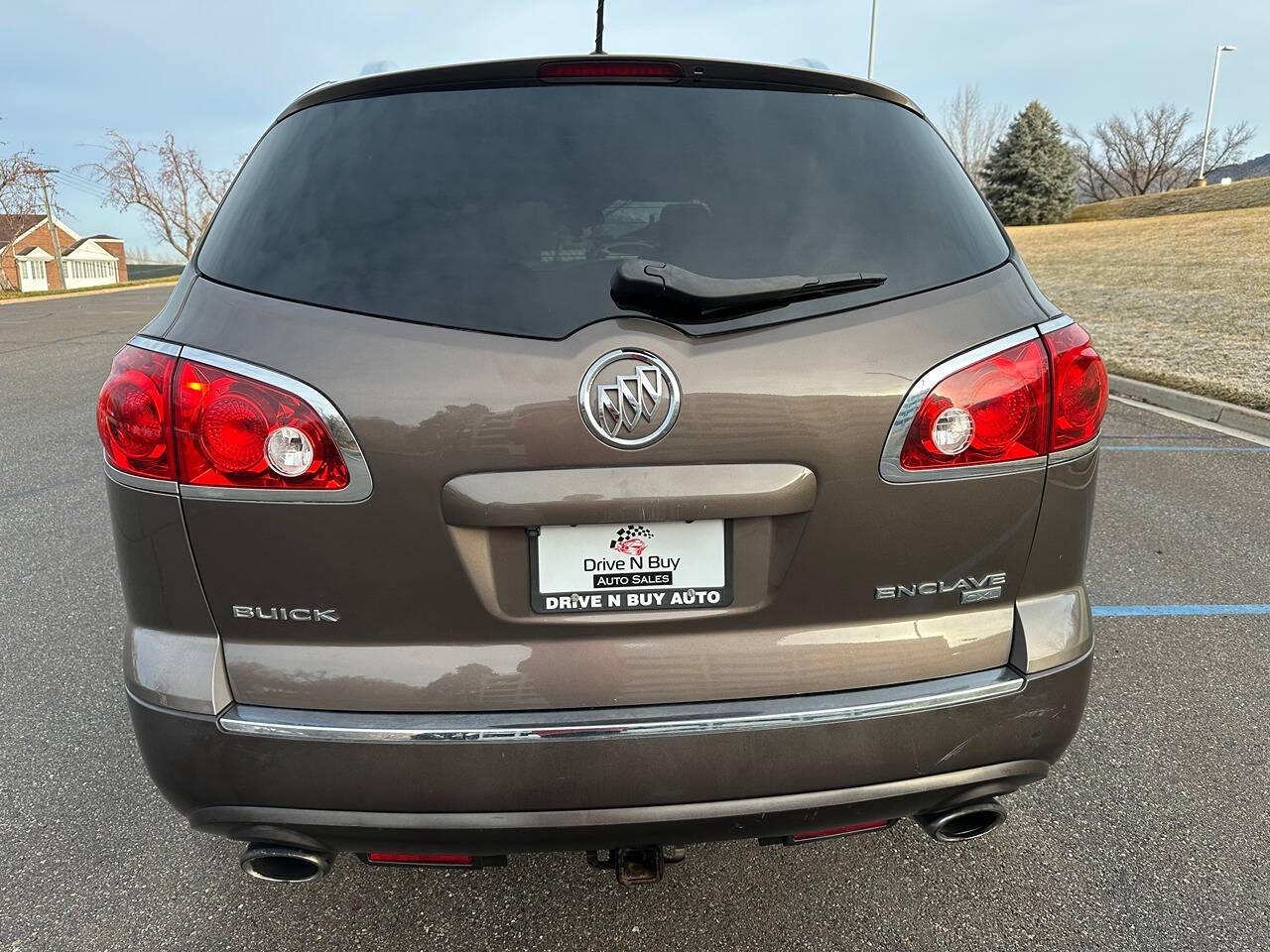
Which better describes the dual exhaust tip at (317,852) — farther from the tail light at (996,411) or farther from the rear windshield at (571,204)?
the rear windshield at (571,204)

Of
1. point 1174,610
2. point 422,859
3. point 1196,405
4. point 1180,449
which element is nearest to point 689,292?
point 422,859

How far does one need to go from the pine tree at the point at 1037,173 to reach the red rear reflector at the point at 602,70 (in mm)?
46169

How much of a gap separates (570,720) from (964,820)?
33.6 inches

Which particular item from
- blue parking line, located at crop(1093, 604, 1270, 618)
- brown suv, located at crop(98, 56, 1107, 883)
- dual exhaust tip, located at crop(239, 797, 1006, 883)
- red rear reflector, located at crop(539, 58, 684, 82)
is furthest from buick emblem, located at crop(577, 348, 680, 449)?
blue parking line, located at crop(1093, 604, 1270, 618)

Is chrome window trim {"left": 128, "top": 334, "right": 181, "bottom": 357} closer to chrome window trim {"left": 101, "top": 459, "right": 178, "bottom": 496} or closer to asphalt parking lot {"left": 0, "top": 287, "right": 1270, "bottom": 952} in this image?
chrome window trim {"left": 101, "top": 459, "right": 178, "bottom": 496}

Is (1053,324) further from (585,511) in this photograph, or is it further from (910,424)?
(585,511)

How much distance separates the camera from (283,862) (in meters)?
1.66

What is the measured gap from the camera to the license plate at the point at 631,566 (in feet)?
4.99

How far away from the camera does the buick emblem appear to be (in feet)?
4.81

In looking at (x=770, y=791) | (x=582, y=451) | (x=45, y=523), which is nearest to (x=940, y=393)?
(x=582, y=451)

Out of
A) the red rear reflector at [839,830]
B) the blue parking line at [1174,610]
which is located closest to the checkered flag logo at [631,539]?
the red rear reflector at [839,830]

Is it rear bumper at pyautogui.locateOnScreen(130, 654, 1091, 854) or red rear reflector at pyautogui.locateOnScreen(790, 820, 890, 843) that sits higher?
rear bumper at pyautogui.locateOnScreen(130, 654, 1091, 854)

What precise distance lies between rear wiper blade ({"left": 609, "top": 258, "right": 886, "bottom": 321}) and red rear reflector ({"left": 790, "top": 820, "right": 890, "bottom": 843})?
0.97 meters

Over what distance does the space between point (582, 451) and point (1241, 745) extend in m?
2.47
